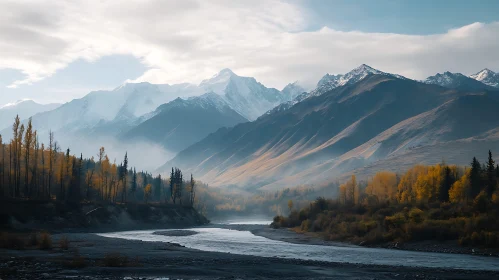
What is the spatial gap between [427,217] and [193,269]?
60.8m

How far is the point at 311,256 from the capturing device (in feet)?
239

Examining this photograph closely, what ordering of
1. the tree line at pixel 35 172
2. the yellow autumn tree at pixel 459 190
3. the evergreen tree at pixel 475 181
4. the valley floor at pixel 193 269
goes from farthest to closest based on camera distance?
1. the tree line at pixel 35 172
2. the yellow autumn tree at pixel 459 190
3. the evergreen tree at pixel 475 181
4. the valley floor at pixel 193 269

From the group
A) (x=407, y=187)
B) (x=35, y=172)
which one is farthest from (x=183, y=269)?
(x=407, y=187)

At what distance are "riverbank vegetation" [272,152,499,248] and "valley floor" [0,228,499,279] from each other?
30.9 m

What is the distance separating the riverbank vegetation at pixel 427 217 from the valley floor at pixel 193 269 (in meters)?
30.9

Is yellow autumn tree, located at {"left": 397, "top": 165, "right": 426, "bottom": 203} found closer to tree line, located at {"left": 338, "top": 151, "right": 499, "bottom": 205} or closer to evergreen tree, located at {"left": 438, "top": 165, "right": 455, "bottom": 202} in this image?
tree line, located at {"left": 338, "top": 151, "right": 499, "bottom": 205}

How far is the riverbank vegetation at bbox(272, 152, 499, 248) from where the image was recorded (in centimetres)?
8400

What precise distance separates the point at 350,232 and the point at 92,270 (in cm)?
6872

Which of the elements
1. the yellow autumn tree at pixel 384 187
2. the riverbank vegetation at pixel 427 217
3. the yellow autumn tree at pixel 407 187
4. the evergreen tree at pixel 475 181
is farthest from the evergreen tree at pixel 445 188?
the yellow autumn tree at pixel 384 187

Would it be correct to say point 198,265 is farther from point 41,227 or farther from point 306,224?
point 306,224

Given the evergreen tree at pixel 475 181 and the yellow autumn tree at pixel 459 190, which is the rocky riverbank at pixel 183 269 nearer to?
the evergreen tree at pixel 475 181

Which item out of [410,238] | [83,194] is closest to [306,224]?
[410,238]

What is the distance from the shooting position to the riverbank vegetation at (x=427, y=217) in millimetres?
84000

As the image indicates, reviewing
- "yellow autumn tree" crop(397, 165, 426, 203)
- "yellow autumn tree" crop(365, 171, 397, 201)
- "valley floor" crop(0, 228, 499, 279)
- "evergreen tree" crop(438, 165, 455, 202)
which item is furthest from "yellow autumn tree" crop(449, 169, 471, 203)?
"valley floor" crop(0, 228, 499, 279)
